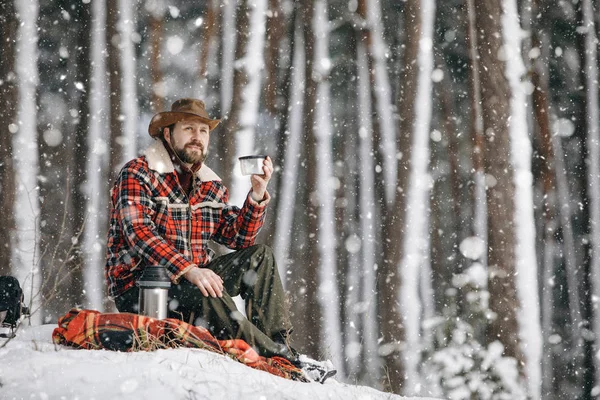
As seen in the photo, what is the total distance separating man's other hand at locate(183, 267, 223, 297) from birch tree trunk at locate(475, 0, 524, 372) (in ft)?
7.66

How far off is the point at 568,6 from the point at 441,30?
102cm

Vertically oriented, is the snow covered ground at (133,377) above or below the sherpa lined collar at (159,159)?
below

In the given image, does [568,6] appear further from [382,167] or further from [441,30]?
[382,167]

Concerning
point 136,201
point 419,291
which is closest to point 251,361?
point 136,201

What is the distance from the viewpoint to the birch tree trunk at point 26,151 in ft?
14.3

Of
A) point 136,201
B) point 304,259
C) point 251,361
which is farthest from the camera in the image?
point 304,259

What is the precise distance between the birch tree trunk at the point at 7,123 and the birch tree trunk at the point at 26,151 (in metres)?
0.03

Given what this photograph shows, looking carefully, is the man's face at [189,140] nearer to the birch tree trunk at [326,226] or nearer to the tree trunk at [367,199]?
the birch tree trunk at [326,226]

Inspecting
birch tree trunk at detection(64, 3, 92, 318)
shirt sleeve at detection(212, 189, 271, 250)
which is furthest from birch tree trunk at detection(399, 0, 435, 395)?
birch tree trunk at detection(64, 3, 92, 318)

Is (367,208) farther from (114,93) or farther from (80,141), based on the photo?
(80,141)

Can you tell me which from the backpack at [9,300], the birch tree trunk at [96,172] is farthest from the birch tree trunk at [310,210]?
the backpack at [9,300]

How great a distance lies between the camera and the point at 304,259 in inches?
179

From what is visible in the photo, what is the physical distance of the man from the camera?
3.05 m

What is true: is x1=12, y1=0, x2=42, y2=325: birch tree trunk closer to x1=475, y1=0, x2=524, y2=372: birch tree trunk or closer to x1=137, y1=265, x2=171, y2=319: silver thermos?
x1=137, y1=265, x2=171, y2=319: silver thermos
